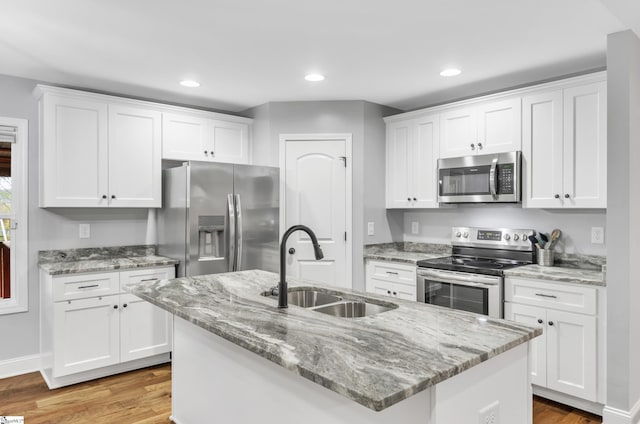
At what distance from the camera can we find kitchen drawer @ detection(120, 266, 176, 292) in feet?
11.4

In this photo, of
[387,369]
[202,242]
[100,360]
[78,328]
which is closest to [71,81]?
[202,242]

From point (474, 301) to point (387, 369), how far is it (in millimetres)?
2372

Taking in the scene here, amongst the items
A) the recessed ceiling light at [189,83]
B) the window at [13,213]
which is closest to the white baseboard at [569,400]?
the recessed ceiling light at [189,83]

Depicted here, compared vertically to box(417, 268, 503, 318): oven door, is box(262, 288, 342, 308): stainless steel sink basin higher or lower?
higher

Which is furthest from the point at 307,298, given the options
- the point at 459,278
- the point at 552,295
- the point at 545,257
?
the point at 545,257

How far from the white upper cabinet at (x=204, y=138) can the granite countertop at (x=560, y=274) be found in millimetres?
2835

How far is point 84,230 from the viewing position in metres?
3.79

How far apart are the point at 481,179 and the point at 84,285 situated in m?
3.31

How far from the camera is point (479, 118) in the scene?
366cm

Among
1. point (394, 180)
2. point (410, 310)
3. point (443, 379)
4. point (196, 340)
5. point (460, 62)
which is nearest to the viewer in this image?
point (443, 379)

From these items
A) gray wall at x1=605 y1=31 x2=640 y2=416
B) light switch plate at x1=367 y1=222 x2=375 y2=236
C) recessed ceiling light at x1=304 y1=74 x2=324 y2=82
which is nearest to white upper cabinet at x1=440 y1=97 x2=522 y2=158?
gray wall at x1=605 y1=31 x2=640 y2=416

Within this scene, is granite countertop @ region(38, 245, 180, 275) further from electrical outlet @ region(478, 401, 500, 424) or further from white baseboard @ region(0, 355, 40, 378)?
electrical outlet @ region(478, 401, 500, 424)

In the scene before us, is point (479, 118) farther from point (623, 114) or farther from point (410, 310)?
point (410, 310)

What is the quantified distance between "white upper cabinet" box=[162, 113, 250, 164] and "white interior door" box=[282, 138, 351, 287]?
22.7 inches
